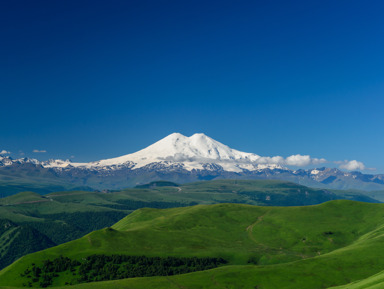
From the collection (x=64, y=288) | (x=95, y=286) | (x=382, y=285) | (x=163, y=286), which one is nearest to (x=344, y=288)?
(x=382, y=285)

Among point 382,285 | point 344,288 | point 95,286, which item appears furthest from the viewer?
point 95,286

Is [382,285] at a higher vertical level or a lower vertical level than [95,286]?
higher

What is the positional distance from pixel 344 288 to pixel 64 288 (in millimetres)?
135725

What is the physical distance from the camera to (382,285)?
113m

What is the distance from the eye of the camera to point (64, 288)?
193 m

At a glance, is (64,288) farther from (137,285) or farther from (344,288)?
(344,288)

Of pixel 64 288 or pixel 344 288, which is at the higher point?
pixel 344 288

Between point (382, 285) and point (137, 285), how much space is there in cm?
12410

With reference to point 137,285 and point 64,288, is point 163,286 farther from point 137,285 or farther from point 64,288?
point 64,288

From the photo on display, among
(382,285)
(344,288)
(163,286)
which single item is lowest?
(163,286)

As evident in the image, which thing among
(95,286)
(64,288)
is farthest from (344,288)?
(64,288)

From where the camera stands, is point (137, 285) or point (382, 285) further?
point (137, 285)

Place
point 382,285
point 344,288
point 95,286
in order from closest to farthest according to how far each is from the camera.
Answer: point 382,285 < point 344,288 < point 95,286

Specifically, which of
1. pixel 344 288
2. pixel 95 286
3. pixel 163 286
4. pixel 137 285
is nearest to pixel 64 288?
pixel 95 286
